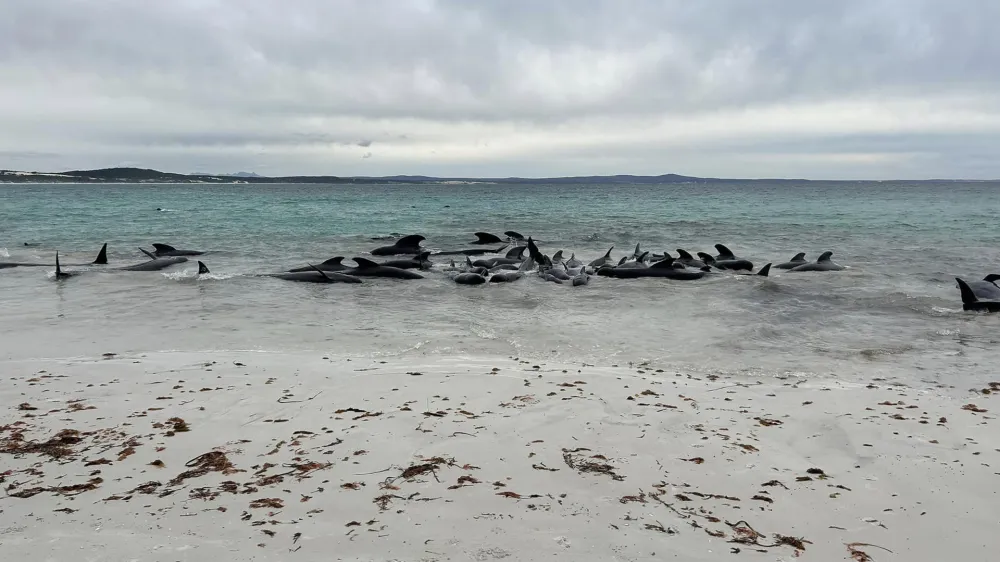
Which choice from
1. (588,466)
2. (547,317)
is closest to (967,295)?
(547,317)

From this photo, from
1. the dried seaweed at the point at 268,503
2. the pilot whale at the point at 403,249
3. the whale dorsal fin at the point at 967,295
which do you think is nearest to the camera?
the dried seaweed at the point at 268,503

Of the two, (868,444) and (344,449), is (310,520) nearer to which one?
(344,449)

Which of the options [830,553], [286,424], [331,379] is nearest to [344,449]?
[286,424]

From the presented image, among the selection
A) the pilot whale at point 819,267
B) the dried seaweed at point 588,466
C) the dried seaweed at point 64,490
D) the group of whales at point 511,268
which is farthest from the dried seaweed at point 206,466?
the pilot whale at point 819,267

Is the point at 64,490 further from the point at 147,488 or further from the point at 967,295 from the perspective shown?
the point at 967,295

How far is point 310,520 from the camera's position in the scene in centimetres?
399

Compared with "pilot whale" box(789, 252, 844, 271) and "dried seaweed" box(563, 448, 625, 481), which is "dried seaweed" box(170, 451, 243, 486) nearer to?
"dried seaweed" box(563, 448, 625, 481)

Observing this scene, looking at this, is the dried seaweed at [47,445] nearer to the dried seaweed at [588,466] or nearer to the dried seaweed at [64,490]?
the dried seaweed at [64,490]

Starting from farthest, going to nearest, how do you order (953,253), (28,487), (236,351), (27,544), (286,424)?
(953,253) < (236,351) < (286,424) < (28,487) < (27,544)

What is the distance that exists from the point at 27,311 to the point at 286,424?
8397 mm

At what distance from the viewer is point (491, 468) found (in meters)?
4.76

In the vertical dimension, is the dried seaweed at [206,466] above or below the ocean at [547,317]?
below

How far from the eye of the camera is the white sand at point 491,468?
3801 mm

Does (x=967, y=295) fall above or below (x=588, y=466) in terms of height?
above
